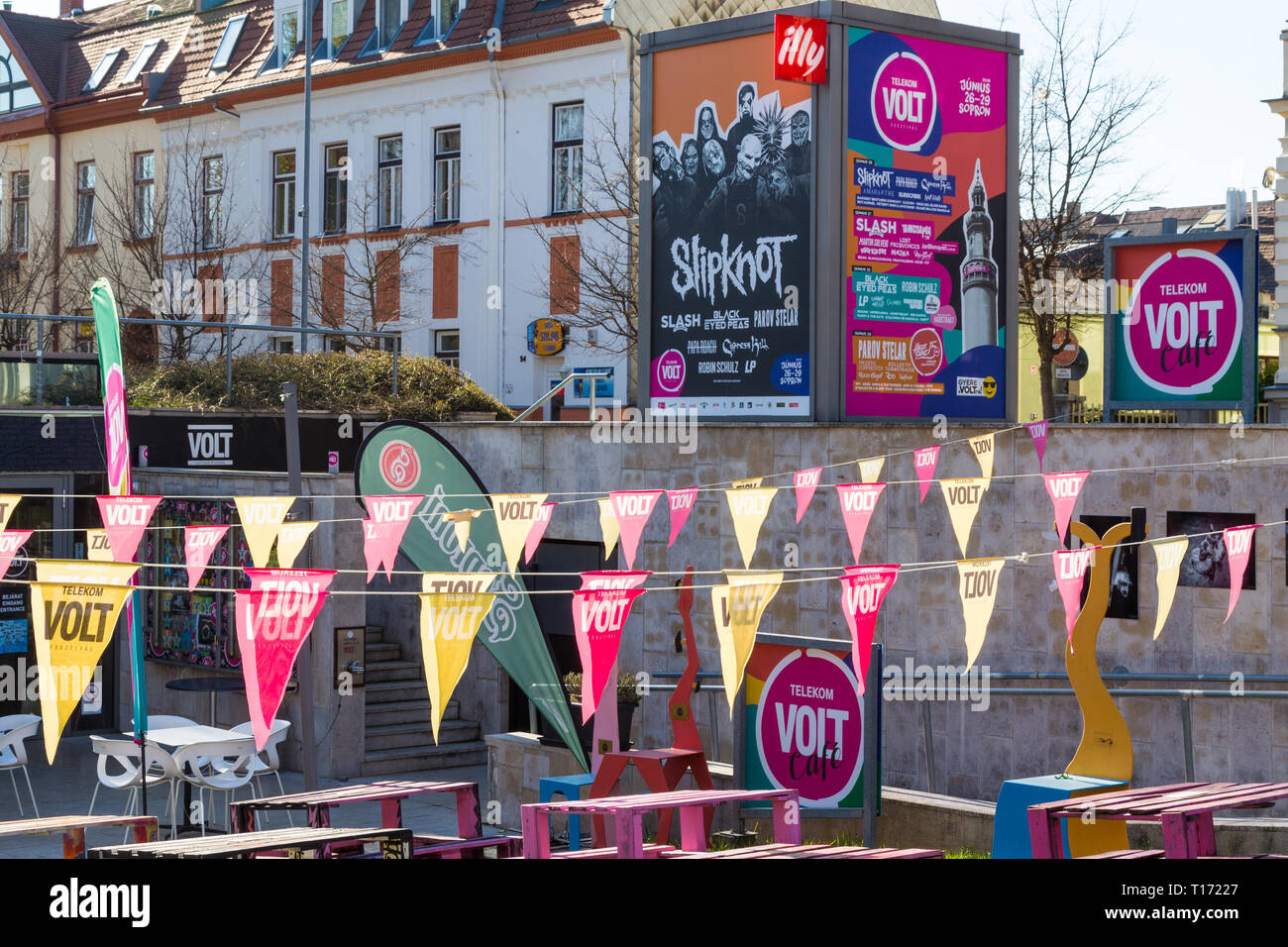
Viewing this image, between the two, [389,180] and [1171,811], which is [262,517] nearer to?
[1171,811]

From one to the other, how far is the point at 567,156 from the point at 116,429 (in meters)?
18.9

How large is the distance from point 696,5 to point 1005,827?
2286 centimetres

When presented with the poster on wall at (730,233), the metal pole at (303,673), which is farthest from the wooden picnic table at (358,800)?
the poster on wall at (730,233)

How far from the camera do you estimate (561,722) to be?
47.9 ft

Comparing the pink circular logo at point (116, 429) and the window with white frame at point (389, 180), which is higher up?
the window with white frame at point (389, 180)

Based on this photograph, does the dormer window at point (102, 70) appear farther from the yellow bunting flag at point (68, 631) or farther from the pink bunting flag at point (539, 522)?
the yellow bunting flag at point (68, 631)

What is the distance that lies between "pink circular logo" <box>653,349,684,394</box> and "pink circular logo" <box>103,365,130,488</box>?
21.0ft

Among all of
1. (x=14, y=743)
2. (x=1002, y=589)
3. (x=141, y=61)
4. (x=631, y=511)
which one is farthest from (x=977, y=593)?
(x=141, y=61)

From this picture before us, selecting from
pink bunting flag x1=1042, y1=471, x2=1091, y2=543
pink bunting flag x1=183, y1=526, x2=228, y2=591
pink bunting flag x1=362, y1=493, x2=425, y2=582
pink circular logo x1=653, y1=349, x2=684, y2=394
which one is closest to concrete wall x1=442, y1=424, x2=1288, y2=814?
pink circular logo x1=653, y1=349, x2=684, y2=394

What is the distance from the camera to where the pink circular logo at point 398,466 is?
1616 cm

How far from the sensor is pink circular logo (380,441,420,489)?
16156 millimetres

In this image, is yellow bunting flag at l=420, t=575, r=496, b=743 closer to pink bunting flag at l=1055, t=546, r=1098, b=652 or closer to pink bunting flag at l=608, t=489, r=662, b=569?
pink bunting flag at l=608, t=489, r=662, b=569

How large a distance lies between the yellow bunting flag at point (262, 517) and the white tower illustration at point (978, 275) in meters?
7.80
